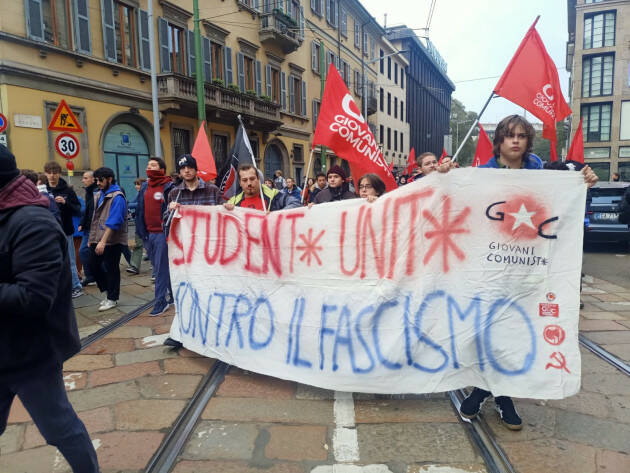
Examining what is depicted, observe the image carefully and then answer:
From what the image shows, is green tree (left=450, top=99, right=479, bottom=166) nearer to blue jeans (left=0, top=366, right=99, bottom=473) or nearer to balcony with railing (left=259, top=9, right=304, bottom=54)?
balcony with railing (left=259, top=9, right=304, bottom=54)

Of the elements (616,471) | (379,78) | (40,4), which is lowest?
(616,471)

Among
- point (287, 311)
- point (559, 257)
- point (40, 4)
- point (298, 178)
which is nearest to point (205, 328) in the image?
point (287, 311)

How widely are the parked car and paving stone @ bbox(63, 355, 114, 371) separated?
31.2 ft

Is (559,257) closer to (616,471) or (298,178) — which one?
(616,471)

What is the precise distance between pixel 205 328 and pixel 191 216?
988mm

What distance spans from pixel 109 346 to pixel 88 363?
1.38 ft

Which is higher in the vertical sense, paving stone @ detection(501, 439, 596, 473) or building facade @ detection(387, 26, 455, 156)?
building facade @ detection(387, 26, 455, 156)

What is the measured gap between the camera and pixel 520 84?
374 centimetres

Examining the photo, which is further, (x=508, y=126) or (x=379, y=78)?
(x=379, y=78)

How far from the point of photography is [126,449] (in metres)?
2.65

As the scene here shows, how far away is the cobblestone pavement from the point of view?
250 centimetres

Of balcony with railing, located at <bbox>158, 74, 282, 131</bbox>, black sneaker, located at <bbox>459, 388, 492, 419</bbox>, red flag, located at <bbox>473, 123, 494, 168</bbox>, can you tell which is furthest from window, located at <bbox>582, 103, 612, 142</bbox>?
black sneaker, located at <bbox>459, 388, 492, 419</bbox>

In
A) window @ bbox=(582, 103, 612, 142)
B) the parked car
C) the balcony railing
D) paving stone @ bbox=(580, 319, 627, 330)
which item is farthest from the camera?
window @ bbox=(582, 103, 612, 142)

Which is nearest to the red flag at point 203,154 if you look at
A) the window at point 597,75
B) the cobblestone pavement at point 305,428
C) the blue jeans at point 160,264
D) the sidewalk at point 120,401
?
the blue jeans at point 160,264
